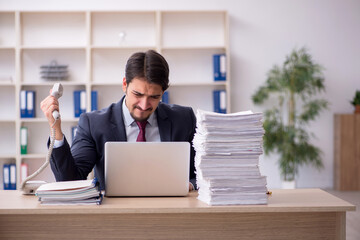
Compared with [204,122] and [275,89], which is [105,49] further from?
[204,122]

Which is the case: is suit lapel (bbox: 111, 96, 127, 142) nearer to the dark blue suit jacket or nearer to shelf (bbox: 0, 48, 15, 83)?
the dark blue suit jacket

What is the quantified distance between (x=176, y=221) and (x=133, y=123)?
83cm

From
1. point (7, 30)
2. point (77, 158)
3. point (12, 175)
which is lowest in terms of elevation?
point (12, 175)

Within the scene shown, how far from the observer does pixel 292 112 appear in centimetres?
572

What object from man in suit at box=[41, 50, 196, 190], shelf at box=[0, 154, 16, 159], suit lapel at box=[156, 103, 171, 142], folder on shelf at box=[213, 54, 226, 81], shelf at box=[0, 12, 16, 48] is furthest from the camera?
shelf at box=[0, 12, 16, 48]

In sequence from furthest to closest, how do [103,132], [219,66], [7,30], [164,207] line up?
[7,30] < [219,66] < [103,132] < [164,207]

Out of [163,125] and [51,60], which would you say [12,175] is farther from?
[163,125]

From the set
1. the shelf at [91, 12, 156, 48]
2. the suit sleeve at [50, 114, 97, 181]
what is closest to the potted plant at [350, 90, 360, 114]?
the shelf at [91, 12, 156, 48]

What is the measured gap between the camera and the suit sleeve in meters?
2.11

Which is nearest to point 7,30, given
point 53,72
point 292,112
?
point 53,72

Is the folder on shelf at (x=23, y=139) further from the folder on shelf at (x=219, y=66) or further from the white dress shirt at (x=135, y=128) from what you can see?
the white dress shirt at (x=135, y=128)

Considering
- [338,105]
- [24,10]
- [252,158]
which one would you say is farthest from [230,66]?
[252,158]

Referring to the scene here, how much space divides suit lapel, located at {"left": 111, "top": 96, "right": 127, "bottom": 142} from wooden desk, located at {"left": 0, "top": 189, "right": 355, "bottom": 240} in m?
0.64

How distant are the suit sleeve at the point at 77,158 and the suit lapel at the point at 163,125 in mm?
354
